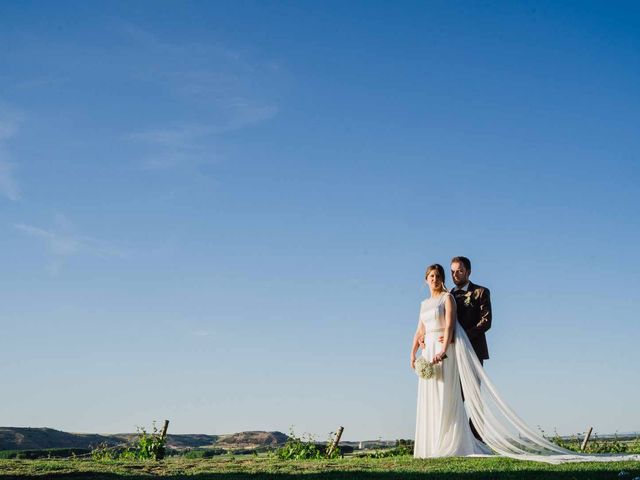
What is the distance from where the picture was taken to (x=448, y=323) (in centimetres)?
1148

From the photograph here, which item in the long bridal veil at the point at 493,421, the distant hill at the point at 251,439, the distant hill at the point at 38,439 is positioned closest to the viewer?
the long bridal veil at the point at 493,421

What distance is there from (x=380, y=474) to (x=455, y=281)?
420 cm

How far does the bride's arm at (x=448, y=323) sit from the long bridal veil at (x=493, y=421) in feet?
0.58

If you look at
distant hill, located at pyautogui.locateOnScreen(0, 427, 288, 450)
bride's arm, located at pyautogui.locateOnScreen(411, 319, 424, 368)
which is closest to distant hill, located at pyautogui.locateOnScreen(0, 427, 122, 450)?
distant hill, located at pyautogui.locateOnScreen(0, 427, 288, 450)

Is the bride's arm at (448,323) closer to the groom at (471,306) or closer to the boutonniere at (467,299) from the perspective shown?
the groom at (471,306)

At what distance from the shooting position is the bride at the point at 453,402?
36.2 feet

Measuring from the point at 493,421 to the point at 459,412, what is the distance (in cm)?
57

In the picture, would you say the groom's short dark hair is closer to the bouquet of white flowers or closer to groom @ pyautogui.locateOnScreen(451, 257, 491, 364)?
groom @ pyautogui.locateOnScreen(451, 257, 491, 364)

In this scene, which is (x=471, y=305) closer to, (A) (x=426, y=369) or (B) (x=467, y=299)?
(B) (x=467, y=299)

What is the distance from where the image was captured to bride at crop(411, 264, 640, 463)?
11.0 metres

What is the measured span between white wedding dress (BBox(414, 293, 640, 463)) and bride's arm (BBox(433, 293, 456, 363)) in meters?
0.09

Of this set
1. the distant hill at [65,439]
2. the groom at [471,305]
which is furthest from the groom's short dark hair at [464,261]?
the distant hill at [65,439]

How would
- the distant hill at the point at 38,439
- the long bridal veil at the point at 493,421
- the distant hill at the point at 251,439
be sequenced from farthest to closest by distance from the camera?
the distant hill at the point at 251,439 < the distant hill at the point at 38,439 < the long bridal veil at the point at 493,421

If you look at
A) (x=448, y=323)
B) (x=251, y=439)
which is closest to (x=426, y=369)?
(x=448, y=323)
